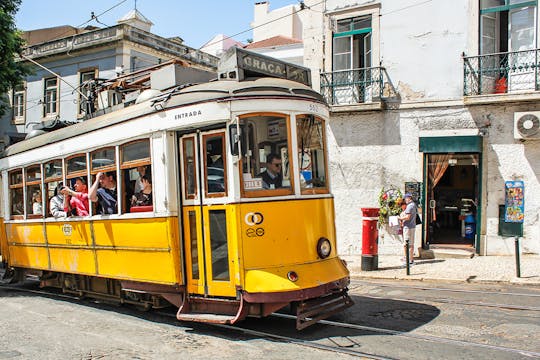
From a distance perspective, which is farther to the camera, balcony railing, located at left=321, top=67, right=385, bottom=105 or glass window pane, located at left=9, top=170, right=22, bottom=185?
balcony railing, located at left=321, top=67, right=385, bottom=105

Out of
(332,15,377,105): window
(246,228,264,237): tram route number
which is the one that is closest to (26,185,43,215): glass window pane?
(246,228,264,237): tram route number

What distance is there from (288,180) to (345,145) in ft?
27.0

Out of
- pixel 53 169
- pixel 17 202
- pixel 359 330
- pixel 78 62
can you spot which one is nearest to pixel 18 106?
pixel 78 62

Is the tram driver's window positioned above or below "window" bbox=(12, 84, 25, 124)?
below

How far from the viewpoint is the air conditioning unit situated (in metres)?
12.2

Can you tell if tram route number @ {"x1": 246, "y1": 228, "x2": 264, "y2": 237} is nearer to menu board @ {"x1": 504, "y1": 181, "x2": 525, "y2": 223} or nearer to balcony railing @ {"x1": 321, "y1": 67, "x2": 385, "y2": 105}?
balcony railing @ {"x1": 321, "y1": 67, "x2": 385, "y2": 105}

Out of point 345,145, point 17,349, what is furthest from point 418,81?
point 17,349

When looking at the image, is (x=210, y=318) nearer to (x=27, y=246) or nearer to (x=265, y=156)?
(x=265, y=156)

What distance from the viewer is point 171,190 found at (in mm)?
6883

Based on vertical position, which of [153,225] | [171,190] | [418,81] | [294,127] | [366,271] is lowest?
[366,271]

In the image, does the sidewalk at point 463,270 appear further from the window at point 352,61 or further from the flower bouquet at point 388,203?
the window at point 352,61

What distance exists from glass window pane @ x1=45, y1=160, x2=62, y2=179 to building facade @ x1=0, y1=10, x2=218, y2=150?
13.8 meters

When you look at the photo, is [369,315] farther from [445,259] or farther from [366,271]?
[445,259]

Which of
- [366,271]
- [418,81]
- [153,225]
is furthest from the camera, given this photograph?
[418,81]
